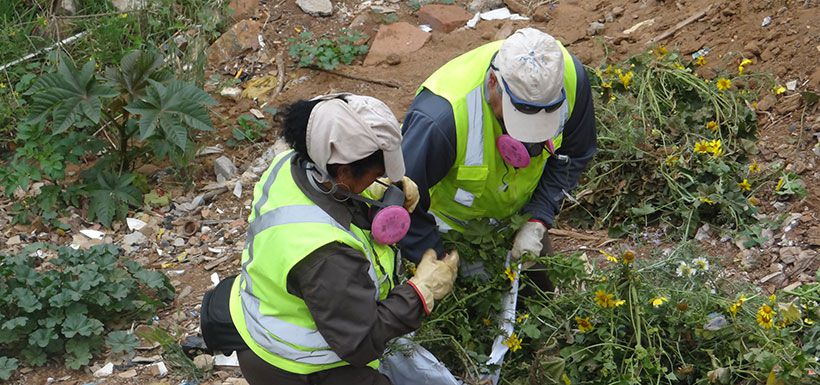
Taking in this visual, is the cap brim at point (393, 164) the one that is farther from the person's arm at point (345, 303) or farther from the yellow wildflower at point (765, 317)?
the yellow wildflower at point (765, 317)

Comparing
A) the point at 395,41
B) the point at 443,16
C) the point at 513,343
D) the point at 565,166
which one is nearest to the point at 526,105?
the point at 565,166

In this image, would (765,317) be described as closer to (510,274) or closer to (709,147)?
(510,274)

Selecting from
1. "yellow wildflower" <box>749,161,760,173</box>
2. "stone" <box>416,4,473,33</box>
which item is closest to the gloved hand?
"yellow wildflower" <box>749,161,760,173</box>

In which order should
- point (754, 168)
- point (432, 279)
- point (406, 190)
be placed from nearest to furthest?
point (432, 279)
point (406, 190)
point (754, 168)

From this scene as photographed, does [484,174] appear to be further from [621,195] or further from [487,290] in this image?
[621,195]

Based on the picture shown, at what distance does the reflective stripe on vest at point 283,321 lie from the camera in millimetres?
2650

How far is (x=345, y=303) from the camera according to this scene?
2572 mm

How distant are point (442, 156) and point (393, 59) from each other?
3224 millimetres

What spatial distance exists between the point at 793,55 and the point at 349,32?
2.95m

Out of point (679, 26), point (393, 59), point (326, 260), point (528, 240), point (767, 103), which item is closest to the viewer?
point (326, 260)

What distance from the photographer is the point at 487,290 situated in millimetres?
3564

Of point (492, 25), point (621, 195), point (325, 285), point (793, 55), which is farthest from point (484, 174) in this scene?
point (492, 25)

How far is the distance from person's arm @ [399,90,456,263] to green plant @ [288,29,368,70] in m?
3.16

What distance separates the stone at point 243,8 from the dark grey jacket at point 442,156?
3.78m
